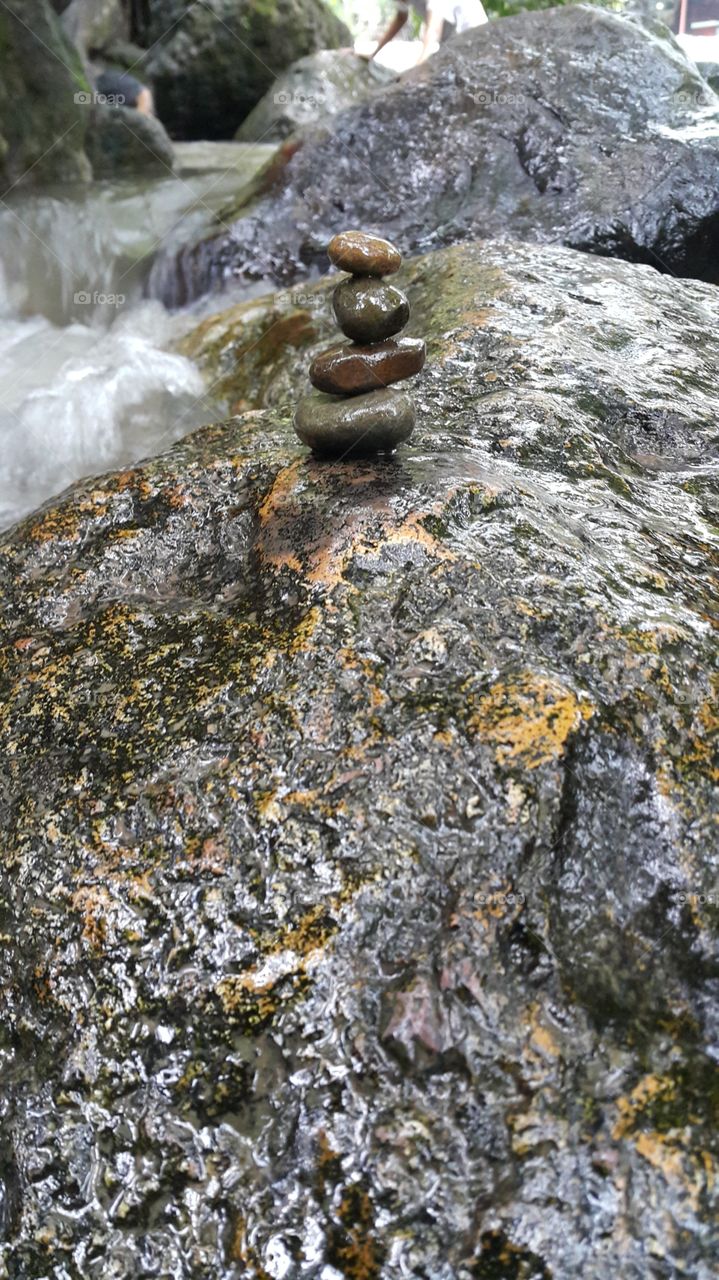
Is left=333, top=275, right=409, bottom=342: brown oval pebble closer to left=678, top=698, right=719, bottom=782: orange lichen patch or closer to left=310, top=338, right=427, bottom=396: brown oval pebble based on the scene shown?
left=310, top=338, right=427, bottom=396: brown oval pebble

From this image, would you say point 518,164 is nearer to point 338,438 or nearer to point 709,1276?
point 338,438

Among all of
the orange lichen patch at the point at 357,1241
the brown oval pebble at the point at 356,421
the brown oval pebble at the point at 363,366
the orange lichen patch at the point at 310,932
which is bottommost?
the orange lichen patch at the point at 357,1241

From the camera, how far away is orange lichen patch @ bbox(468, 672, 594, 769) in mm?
1667

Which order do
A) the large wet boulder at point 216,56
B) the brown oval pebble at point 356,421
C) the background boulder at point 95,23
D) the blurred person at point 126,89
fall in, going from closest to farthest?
1. the brown oval pebble at point 356,421
2. the blurred person at point 126,89
3. the background boulder at point 95,23
4. the large wet boulder at point 216,56

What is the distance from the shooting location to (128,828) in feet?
5.64

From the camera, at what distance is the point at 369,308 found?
2342 millimetres

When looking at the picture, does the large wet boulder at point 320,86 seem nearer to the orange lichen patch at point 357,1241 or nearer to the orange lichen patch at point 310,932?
the orange lichen patch at point 310,932

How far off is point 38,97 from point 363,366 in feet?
24.8

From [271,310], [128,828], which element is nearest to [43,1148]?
[128,828]

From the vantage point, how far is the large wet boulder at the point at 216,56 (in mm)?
12805

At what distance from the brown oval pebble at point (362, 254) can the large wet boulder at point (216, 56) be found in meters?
12.3

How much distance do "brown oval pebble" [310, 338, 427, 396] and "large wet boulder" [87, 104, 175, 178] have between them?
28.6 ft

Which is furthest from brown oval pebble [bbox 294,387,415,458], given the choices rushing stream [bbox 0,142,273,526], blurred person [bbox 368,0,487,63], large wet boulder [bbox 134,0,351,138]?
large wet boulder [bbox 134,0,351,138]

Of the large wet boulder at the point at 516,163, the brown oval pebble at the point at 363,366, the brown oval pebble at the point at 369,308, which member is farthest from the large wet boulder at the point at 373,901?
the large wet boulder at the point at 516,163
